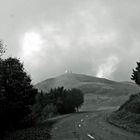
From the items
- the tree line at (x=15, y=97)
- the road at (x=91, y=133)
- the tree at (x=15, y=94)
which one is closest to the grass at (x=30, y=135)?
the road at (x=91, y=133)

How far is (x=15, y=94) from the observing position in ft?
141

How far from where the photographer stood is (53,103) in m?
86.8

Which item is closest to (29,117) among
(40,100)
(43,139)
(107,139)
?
(43,139)

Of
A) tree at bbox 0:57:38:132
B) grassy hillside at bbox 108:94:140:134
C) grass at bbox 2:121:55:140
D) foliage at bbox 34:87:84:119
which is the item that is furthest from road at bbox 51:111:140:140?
foliage at bbox 34:87:84:119

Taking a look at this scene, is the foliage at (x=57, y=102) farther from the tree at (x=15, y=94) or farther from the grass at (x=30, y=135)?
the grass at (x=30, y=135)

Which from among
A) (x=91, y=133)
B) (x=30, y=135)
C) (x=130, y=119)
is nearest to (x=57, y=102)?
(x=130, y=119)

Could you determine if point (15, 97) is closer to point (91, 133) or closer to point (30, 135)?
point (30, 135)

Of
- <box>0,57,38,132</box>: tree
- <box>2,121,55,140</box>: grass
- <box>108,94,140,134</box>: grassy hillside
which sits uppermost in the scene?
<box>0,57,38,132</box>: tree

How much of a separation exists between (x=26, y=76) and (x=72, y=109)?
4957cm

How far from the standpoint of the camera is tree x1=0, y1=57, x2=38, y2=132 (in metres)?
41.6

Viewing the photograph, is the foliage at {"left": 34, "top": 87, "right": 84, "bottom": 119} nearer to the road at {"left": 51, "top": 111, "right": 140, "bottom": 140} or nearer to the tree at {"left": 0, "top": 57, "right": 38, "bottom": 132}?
the tree at {"left": 0, "top": 57, "right": 38, "bottom": 132}

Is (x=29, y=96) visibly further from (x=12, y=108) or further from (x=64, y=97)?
(x=64, y=97)

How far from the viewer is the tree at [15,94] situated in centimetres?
4156

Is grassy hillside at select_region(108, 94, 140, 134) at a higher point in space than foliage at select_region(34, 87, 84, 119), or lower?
lower
